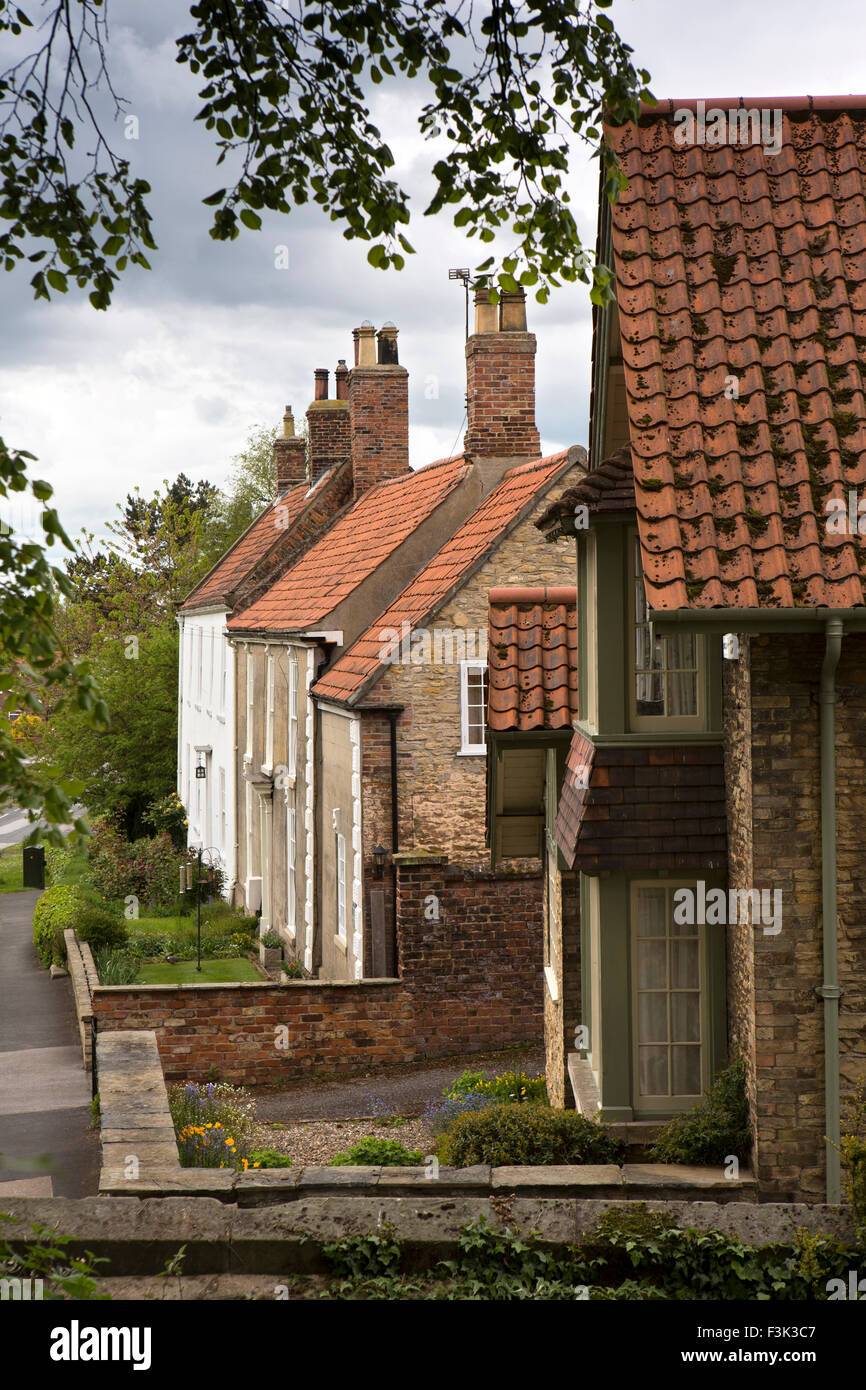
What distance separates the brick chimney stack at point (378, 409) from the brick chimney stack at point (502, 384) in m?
4.96

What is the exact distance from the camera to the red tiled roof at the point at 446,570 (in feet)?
62.4

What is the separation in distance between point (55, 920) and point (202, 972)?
4286mm

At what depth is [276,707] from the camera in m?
27.1

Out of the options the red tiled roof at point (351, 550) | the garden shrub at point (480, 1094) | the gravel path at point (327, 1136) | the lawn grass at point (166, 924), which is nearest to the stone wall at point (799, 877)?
the gravel path at point (327, 1136)

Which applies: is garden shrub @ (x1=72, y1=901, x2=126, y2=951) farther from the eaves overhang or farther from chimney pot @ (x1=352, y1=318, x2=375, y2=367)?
the eaves overhang

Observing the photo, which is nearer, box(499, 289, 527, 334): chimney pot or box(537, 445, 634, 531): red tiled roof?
box(537, 445, 634, 531): red tiled roof

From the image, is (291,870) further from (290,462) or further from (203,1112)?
(290,462)

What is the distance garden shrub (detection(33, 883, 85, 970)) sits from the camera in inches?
1049

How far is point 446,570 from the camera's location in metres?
20.4

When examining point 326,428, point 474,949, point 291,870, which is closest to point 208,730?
point 326,428

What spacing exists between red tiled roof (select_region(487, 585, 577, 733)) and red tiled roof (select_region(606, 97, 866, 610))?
434 cm

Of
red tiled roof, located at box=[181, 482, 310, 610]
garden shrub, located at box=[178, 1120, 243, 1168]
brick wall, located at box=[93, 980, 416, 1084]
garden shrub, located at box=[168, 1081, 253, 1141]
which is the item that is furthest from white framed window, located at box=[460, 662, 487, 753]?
red tiled roof, located at box=[181, 482, 310, 610]
